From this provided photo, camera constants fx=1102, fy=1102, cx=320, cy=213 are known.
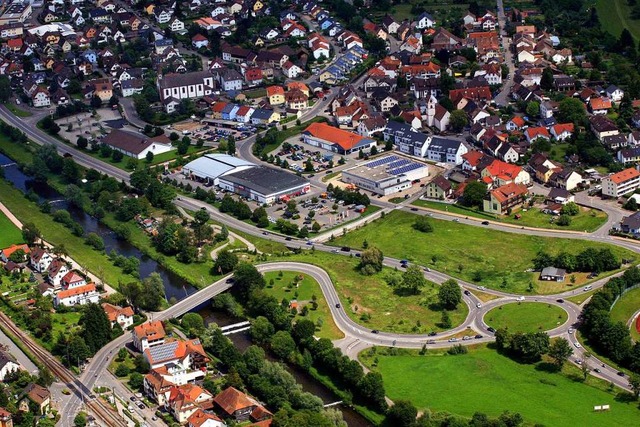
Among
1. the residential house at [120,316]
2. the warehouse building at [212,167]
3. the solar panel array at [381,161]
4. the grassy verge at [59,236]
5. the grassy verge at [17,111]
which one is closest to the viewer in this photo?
the residential house at [120,316]

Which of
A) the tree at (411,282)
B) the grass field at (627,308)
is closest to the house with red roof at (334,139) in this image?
the tree at (411,282)

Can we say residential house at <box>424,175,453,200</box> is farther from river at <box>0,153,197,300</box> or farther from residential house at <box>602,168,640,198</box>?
river at <box>0,153,197,300</box>

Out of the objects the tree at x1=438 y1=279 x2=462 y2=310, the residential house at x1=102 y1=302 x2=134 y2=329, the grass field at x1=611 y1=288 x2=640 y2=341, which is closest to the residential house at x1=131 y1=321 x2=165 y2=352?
the residential house at x1=102 y1=302 x2=134 y2=329

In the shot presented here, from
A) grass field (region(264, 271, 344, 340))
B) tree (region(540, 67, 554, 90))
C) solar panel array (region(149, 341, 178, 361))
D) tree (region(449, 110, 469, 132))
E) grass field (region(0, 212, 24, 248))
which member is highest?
tree (region(540, 67, 554, 90))

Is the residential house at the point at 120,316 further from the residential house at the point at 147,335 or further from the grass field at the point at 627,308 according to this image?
the grass field at the point at 627,308

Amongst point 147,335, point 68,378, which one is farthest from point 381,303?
point 68,378

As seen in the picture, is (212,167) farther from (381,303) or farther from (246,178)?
(381,303)
